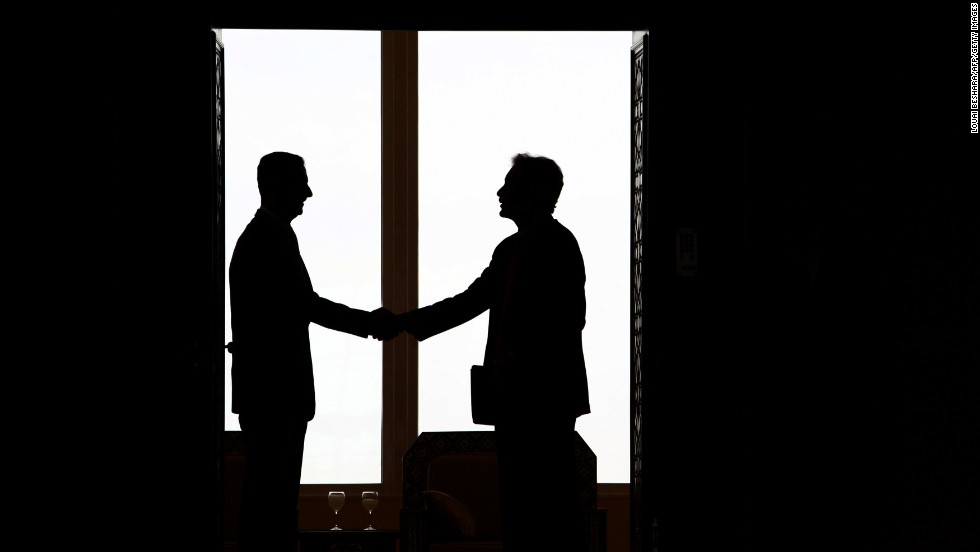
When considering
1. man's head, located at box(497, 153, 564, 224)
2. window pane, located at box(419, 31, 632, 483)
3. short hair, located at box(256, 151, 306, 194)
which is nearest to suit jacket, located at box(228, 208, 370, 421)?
short hair, located at box(256, 151, 306, 194)

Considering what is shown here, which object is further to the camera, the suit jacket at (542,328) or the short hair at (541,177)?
the short hair at (541,177)

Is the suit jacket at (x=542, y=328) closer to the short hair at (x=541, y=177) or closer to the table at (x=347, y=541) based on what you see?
the short hair at (x=541, y=177)

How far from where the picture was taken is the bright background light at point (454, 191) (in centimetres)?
638

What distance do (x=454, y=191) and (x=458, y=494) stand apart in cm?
169

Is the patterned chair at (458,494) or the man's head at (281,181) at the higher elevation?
the man's head at (281,181)

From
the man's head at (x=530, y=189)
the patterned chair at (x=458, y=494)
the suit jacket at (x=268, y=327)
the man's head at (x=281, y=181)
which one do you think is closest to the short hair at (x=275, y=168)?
the man's head at (x=281, y=181)

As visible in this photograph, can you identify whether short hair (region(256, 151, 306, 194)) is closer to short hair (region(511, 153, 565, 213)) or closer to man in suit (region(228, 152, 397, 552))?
man in suit (region(228, 152, 397, 552))

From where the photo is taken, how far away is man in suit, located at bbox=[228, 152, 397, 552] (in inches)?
166

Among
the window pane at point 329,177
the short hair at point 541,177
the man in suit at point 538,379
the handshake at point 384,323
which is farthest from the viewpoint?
the window pane at point 329,177

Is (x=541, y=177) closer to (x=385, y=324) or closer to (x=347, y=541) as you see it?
(x=385, y=324)
